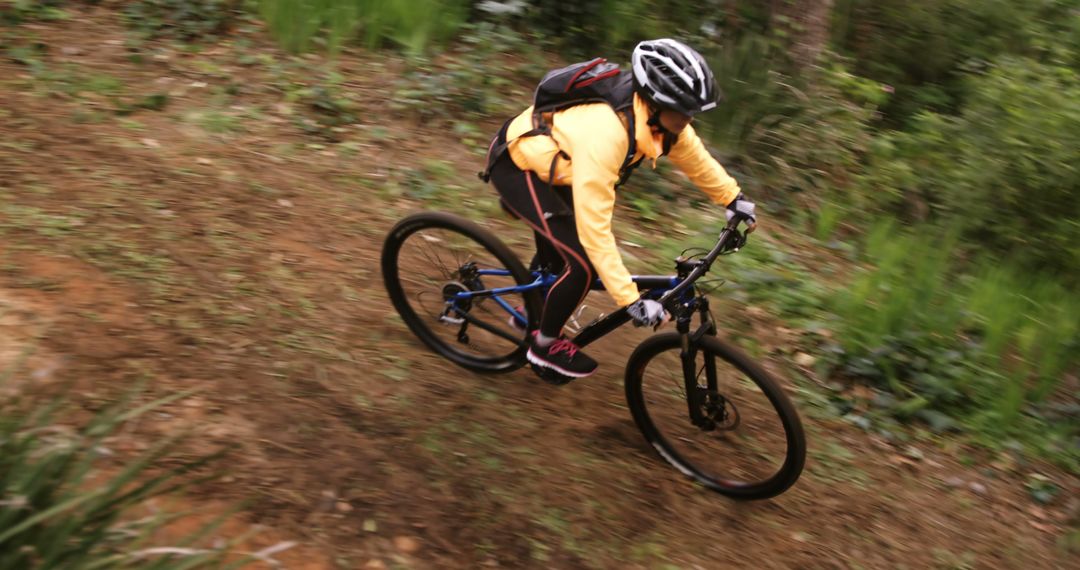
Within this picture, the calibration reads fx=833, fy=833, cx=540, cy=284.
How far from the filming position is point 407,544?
3322mm

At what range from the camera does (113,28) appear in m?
7.25

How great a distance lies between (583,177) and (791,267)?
318 centimetres

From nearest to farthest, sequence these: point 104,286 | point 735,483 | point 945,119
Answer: point 735,483, point 104,286, point 945,119

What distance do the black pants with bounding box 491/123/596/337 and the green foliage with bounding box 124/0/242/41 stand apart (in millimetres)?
4621

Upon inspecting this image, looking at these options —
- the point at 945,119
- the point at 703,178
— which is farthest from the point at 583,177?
the point at 945,119

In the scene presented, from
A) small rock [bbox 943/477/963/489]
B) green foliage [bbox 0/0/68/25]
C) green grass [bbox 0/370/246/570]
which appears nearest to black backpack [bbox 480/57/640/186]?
green grass [bbox 0/370/246/570]

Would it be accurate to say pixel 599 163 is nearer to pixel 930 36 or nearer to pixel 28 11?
pixel 28 11

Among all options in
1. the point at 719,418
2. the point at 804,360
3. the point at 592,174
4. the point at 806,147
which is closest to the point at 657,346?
the point at 719,418

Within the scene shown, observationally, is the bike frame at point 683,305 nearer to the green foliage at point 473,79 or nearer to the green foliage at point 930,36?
the green foliage at point 473,79

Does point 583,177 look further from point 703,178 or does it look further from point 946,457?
point 946,457

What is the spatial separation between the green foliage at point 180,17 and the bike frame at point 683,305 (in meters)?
4.46

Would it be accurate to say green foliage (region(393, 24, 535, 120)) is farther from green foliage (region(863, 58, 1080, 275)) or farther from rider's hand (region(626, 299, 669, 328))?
rider's hand (region(626, 299, 669, 328))

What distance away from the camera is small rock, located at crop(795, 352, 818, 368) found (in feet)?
17.1

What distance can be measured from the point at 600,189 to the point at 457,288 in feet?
4.51
